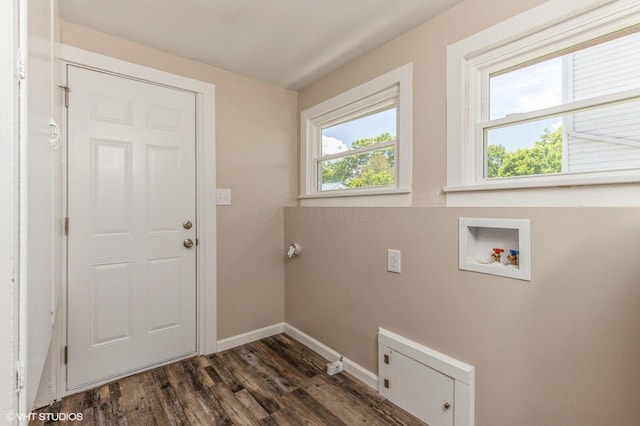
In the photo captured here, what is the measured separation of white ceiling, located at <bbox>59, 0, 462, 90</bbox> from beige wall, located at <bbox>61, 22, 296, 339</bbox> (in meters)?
0.23

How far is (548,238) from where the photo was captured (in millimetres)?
1202

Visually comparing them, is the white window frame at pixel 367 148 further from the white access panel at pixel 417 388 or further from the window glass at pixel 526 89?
the white access panel at pixel 417 388

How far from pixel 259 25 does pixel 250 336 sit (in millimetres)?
2291

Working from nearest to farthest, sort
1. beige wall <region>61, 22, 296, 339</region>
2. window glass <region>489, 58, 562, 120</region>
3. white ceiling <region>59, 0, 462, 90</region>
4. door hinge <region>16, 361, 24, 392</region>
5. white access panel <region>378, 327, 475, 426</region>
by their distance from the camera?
door hinge <region>16, 361, 24, 392</region>
window glass <region>489, 58, 562, 120</region>
white access panel <region>378, 327, 475, 426</region>
white ceiling <region>59, 0, 462, 90</region>
beige wall <region>61, 22, 296, 339</region>

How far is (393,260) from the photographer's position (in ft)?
5.86

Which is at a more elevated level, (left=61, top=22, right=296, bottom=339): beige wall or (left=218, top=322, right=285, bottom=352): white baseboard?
(left=61, top=22, right=296, bottom=339): beige wall

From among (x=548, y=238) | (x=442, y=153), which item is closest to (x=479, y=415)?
(x=548, y=238)

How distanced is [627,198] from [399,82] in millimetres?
1220

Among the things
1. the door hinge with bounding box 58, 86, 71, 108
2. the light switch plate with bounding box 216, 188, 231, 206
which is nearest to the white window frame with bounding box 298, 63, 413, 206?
the light switch plate with bounding box 216, 188, 231, 206

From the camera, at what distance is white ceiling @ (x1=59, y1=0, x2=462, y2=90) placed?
157 centimetres

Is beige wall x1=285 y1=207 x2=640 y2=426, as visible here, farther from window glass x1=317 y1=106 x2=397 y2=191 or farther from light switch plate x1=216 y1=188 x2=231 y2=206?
light switch plate x1=216 y1=188 x2=231 y2=206

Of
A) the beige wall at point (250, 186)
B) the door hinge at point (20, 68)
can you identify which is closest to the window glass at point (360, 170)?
the beige wall at point (250, 186)

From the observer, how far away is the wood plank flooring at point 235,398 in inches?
62.1

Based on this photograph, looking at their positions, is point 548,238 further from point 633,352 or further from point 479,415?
point 479,415
